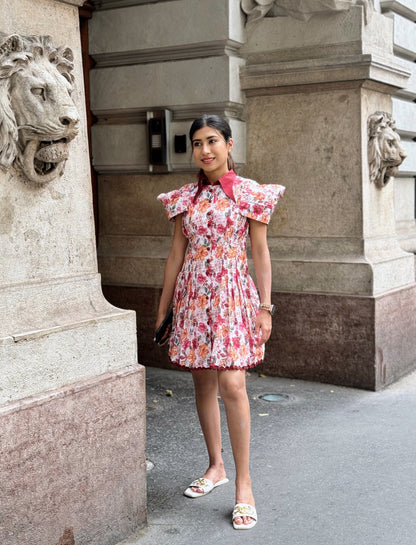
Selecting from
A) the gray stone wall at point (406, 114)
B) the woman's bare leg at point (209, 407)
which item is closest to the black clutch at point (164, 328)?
the woman's bare leg at point (209, 407)

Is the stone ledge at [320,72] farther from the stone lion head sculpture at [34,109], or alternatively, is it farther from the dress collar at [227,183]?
the stone lion head sculpture at [34,109]

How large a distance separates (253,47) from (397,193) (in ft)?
8.23

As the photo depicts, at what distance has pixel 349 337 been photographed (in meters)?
6.31

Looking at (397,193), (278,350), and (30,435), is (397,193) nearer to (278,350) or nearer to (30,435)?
(278,350)

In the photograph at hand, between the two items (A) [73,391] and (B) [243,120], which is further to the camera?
(B) [243,120]

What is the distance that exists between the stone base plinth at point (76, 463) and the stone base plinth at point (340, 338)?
2.95 m

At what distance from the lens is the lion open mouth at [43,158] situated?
3.19 metres

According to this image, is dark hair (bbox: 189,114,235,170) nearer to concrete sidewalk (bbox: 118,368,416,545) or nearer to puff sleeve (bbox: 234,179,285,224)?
puff sleeve (bbox: 234,179,285,224)

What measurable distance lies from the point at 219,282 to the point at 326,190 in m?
2.82

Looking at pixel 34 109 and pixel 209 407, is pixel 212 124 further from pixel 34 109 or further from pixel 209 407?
pixel 209 407

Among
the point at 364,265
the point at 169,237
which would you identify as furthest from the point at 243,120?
the point at 364,265

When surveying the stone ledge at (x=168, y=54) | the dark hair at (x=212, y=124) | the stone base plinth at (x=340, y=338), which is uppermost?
the stone ledge at (x=168, y=54)

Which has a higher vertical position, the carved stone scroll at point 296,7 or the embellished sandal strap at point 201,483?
the carved stone scroll at point 296,7

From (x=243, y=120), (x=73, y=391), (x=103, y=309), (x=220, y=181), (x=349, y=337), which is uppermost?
(x=243, y=120)
